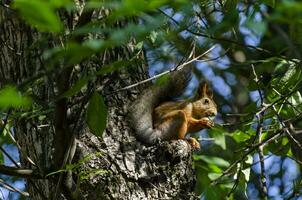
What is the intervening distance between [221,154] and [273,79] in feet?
8.69

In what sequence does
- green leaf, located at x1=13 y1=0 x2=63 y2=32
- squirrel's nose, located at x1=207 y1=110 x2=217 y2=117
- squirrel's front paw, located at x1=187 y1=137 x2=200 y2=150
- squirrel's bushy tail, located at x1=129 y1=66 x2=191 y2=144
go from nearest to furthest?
green leaf, located at x1=13 y1=0 x2=63 y2=32, squirrel's bushy tail, located at x1=129 y1=66 x2=191 y2=144, squirrel's front paw, located at x1=187 y1=137 x2=200 y2=150, squirrel's nose, located at x1=207 y1=110 x2=217 y2=117

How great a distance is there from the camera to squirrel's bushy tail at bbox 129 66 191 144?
2.50 meters

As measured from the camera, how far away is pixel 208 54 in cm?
312

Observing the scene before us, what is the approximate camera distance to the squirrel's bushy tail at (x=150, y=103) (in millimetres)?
2500

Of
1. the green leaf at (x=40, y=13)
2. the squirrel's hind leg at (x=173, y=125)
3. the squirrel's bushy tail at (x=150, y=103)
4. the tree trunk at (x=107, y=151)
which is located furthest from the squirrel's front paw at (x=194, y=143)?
the green leaf at (x=40, y=13)

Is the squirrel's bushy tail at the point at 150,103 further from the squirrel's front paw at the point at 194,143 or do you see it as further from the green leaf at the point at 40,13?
the green leaf at the point at 40,13

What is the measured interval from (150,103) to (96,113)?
114 cm

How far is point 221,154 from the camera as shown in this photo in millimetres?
5387

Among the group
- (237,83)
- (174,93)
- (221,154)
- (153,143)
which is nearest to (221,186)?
(174,93)

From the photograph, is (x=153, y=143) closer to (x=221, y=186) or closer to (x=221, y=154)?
(x=221, y=186)

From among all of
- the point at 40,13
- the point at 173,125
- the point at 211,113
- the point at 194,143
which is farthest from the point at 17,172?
the point at 211,113

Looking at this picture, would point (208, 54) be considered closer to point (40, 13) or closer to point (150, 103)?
point (150, 103)

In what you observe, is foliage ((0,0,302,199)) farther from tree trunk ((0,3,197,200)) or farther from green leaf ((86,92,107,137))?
tree trunk ((0,3,197,200))

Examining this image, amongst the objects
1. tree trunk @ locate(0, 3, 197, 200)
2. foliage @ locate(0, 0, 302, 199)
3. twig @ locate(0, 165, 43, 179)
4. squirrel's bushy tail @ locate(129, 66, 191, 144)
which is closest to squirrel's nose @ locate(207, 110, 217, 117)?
foliage @ locate(0, 0, 302, 199)
